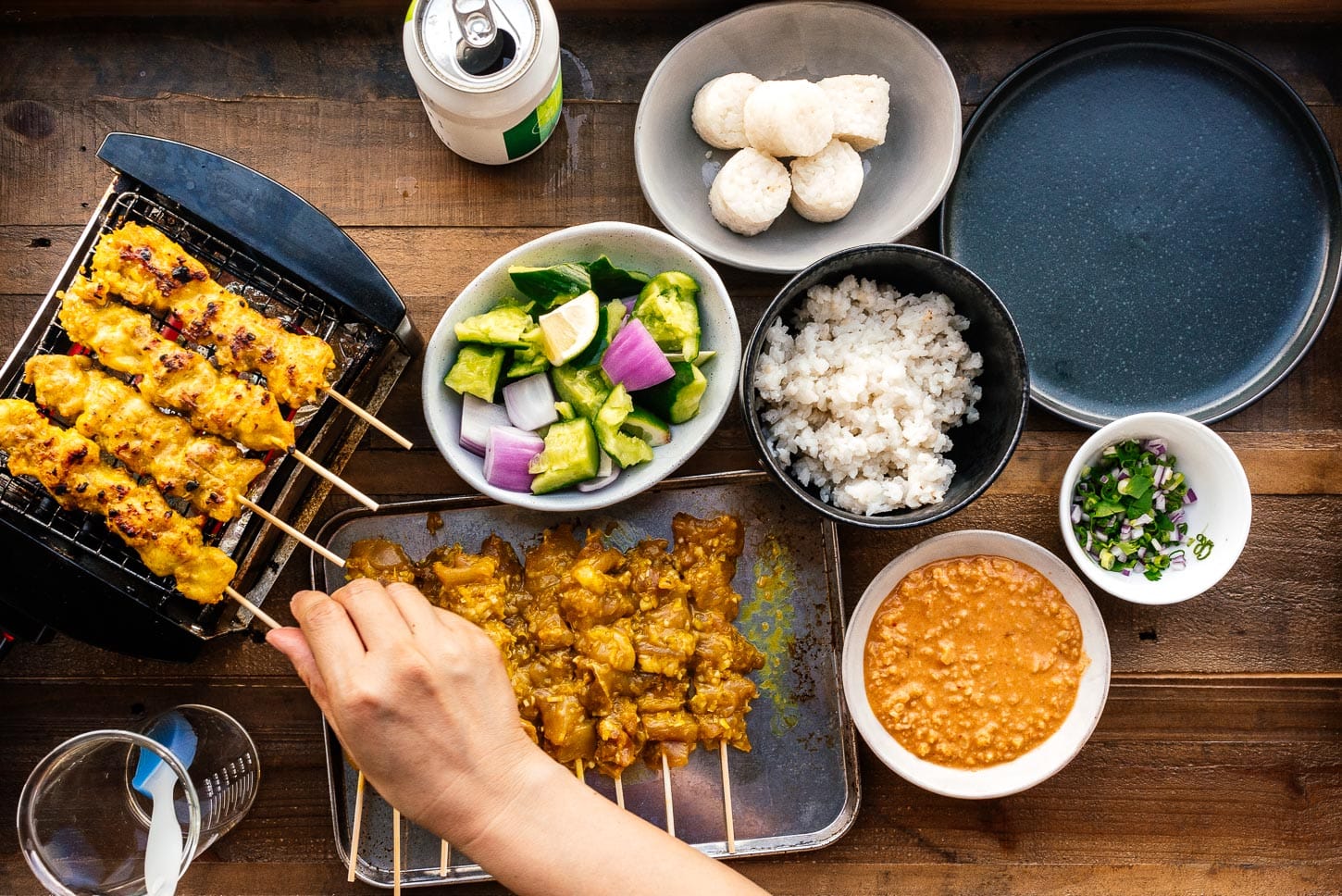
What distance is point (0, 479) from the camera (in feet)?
8.04

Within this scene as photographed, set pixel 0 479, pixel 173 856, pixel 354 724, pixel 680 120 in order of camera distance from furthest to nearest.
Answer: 1. pixel 680 120
2. pixel 173 856
3. pixel 0 479
4. pixel 354 724

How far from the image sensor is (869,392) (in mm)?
2645

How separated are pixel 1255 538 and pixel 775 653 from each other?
1615mm

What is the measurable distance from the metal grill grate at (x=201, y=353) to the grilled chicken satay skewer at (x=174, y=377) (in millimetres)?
112

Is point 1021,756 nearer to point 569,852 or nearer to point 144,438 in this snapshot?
point 569,852

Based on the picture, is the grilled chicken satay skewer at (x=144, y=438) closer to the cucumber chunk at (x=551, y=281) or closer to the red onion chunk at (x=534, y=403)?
the red onion chunk at (x=534, y=403)

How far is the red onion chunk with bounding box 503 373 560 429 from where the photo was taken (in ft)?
8.51

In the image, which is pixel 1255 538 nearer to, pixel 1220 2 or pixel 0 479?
pixel 1220 2

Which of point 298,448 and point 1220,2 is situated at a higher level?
point 1220,2

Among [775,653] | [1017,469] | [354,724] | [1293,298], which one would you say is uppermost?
[354,724]

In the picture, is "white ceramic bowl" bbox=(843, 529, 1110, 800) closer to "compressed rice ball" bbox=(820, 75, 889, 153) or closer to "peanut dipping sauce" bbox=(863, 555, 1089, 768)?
"peanut dipping sauce" bbox=(863, 555, 1089, 768)

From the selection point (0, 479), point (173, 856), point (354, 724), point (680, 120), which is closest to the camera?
point (354, 724)

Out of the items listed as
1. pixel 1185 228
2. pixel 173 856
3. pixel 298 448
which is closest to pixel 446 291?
pixel 298 448

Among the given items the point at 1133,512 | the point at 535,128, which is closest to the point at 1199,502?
the point at 1133,512
